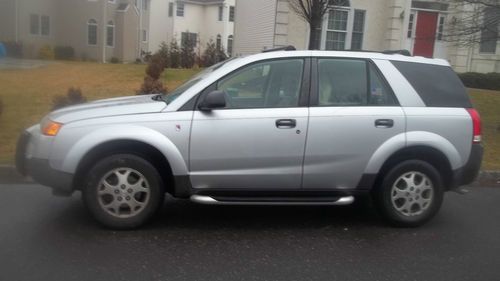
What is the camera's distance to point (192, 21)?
47.4 meters

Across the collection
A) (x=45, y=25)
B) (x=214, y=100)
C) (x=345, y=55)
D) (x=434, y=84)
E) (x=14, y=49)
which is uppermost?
(x=45, y=25)

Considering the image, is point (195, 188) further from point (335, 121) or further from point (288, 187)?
point (335, 121)

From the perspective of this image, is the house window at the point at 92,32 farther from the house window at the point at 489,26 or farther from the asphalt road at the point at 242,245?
the asphalt road at the point at 242,245

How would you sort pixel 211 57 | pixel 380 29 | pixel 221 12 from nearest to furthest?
pixel 380 29, pixel 211 57, pixel 221 12

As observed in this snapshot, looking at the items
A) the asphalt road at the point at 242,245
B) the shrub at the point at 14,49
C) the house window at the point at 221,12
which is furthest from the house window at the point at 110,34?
the asphalt road at the point at 242,245

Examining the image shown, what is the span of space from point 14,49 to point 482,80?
2159cm

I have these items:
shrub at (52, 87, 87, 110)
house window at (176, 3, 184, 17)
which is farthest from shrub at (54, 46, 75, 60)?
shrub at (52, 87, 87, 110)

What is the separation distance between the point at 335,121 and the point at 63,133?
257cm

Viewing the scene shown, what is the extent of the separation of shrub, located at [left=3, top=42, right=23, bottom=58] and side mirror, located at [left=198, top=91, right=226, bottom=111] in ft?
76.5

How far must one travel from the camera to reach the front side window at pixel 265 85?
5.25 m

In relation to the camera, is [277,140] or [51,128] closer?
[51,128]

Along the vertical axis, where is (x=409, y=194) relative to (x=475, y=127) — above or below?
below

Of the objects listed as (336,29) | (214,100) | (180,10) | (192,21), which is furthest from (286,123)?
(192,21)

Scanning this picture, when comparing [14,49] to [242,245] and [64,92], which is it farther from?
[242,245]
